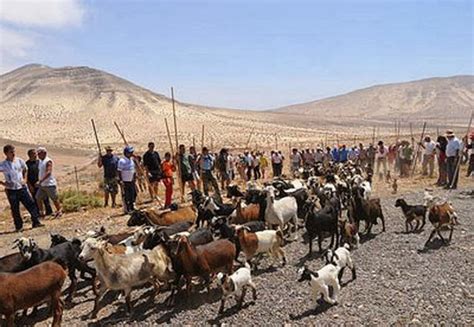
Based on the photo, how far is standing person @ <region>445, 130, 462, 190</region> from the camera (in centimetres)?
1845

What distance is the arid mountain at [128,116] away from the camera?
80250mm

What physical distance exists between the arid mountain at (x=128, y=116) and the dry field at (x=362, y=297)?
43358 millimetres

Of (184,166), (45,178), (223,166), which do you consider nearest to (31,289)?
(45,178)

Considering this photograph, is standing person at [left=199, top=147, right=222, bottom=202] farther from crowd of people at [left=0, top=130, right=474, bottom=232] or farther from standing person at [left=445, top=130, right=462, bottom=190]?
standing person at [left=445, top=130, right=462, bottom=190]

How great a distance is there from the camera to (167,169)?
15688 millimetres

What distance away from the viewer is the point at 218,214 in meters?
12.3

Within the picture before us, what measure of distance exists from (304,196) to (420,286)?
200 inches

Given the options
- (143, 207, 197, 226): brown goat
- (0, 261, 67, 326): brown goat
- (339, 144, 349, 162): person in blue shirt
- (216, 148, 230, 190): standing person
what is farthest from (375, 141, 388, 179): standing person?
(0, 261, 67, 326): brown goat

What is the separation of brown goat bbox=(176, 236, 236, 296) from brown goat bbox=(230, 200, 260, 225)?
2718 millimetres

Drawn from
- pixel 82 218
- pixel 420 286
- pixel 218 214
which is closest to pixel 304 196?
pixel 218 214

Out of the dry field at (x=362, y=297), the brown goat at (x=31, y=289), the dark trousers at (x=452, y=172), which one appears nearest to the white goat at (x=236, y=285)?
the dry field at (x=362, y=297)

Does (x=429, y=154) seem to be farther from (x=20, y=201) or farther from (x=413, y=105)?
(x=413, y=105)

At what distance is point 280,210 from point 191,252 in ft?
12.0

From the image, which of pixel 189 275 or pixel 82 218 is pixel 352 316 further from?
pixel 82 218
